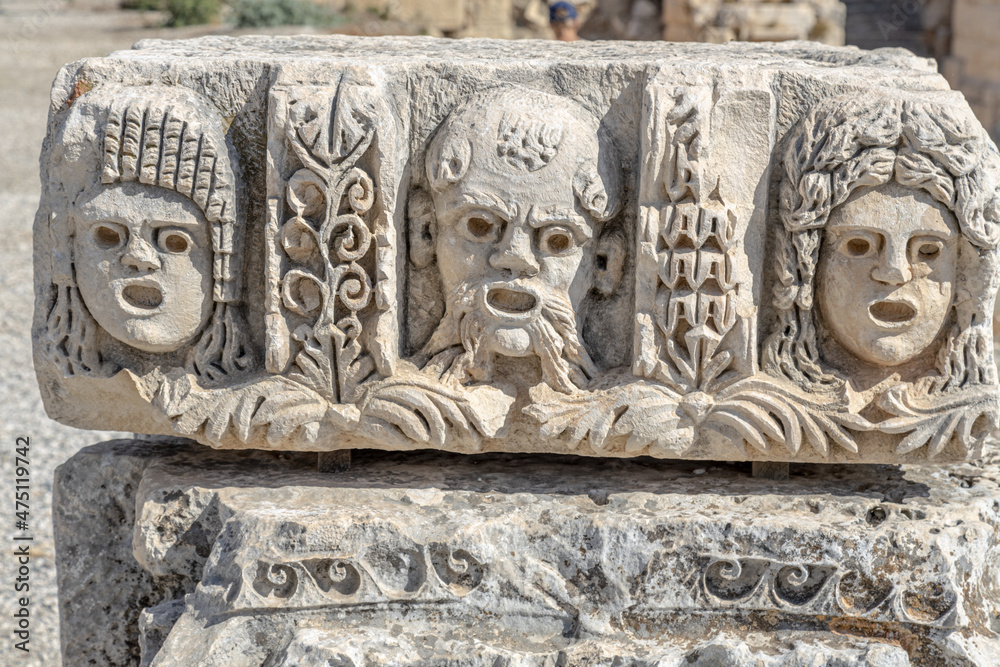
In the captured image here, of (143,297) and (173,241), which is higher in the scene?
(173,241)

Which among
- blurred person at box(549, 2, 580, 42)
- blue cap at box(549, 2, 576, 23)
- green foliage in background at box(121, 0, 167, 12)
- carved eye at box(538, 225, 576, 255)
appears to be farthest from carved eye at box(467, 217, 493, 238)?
green foliage in background at box(121, 0, 167, 12)

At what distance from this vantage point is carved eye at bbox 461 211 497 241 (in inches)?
92.6

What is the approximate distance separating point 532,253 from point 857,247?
2.25ft

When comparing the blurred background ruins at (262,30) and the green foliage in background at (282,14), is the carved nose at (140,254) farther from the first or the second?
the green foliage in background at (282,14)

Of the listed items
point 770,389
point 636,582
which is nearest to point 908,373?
point 770,389

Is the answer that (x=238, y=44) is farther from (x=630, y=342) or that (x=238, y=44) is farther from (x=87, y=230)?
(x=630, y=342)

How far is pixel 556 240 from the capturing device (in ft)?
7.77

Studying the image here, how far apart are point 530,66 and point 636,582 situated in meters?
1.14

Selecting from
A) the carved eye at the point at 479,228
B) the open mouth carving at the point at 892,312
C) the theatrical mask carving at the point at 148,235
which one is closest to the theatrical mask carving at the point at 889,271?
the open mouth carving at the point at 892,312

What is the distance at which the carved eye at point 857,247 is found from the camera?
228 centimetres

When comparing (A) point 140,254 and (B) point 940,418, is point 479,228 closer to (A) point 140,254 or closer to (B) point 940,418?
(A) point 140,254

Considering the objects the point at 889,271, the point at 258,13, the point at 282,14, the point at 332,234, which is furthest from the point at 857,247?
the point at 258,13

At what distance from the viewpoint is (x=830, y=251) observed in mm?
2309

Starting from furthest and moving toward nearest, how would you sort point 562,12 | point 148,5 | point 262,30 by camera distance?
point 148,5, point 262,30, point 562,12
